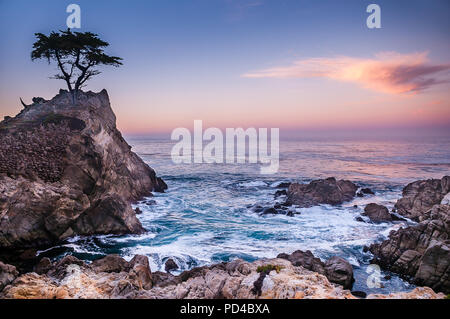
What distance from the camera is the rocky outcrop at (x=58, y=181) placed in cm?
1198

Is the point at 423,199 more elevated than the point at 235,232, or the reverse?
the point at 423,199

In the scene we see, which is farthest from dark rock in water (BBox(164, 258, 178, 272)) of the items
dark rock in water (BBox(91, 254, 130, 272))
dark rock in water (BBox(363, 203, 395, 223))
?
dark rock in water (BBox(363, 203, 395, 223))

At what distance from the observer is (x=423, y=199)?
752 inches

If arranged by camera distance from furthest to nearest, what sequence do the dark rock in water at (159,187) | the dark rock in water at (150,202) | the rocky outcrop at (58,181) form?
the dark rock in water at (159,187), the dark rock in water at (150,202), the rocky outcrop at (58,181)

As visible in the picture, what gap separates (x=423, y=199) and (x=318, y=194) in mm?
7863

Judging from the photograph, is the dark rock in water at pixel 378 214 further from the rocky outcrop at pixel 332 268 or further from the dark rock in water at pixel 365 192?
the rocky outcrop at pixel 332 268

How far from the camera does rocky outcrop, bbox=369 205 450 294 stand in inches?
355

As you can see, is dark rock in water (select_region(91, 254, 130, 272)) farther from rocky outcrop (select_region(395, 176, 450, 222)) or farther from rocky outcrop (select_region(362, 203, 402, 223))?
rocky outcrop (select_region(395, 176, 450, 222))

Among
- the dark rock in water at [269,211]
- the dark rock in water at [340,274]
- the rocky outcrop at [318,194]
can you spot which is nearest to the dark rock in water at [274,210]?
the dark rock in water at [269,211]

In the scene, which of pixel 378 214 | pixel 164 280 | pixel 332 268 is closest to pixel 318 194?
pixel 378 214

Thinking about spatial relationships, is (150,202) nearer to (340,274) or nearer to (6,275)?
(6,275)

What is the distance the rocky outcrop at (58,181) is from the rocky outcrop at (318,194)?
14226 millimetres

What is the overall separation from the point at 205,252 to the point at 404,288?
892 cm
